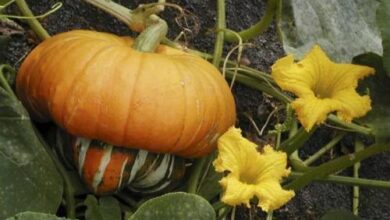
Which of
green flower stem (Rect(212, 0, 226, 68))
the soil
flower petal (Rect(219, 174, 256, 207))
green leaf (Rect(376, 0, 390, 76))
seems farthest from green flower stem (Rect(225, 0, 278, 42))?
flower petal (Rect(219, 174, 256, 207))

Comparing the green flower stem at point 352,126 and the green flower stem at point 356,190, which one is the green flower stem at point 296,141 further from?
the green flower stem at point 356,190

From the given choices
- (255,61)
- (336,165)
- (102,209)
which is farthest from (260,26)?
(102,209)

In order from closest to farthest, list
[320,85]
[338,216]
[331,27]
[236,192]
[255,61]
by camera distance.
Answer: [236,192] → [320,85] → [331,27] → [338,216] → [255,61]

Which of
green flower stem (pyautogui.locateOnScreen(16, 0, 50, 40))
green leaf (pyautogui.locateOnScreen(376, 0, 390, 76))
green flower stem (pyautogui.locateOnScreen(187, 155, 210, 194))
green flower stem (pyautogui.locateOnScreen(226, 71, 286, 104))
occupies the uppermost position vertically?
green leaf (pyautogui.locateOnScreen(376, 0, 390, 76))

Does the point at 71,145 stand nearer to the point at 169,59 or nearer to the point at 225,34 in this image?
the point at 169,59

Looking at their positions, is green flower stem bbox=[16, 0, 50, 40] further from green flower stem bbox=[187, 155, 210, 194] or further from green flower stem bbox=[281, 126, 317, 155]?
green flower stem bbox=[281, 126, 317, 155]

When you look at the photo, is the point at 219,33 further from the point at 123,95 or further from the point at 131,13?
the point at 123,95

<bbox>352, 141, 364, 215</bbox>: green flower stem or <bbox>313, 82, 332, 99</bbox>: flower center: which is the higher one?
<bbox>313, 82, 332, 99</bbox>: flower center
